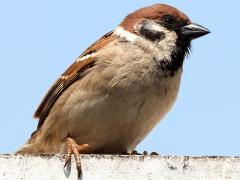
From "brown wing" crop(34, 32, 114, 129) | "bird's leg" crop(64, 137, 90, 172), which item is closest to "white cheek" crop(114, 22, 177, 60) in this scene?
"brown wing" crop(34, 32, 114, 129)

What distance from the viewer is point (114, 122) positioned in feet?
13.0

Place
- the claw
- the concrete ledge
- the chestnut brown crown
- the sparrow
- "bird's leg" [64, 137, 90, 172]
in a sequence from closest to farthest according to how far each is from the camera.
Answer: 1. the concrete ledge
2. the claw
3. "bird's leg" [64, 137, 90, 172]
4. the sparrow
5. the chestnut brown crown

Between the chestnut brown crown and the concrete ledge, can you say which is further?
the chestnut brown crown

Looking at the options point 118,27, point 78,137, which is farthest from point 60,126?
point 118,27

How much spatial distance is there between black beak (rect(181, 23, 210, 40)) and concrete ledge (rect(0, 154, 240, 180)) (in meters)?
1.70

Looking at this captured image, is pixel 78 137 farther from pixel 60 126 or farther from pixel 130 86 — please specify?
pixel 130 86

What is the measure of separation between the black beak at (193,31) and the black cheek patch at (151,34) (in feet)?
0.59

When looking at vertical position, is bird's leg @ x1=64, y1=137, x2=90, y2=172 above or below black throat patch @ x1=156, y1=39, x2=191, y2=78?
below

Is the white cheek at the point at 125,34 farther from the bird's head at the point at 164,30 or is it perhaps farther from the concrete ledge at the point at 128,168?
the concrete ledge at the point at 128,168

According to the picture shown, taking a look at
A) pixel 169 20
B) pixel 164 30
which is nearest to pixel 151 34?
pixel 164 30

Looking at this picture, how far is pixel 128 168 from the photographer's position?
9.44ft

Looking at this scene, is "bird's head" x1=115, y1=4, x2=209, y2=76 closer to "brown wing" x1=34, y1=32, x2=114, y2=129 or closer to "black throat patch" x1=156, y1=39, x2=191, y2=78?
"black throat patch" x1=156, y1=39, x2=191, y2=78

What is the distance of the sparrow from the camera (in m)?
3.94

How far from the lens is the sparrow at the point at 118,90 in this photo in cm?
394
